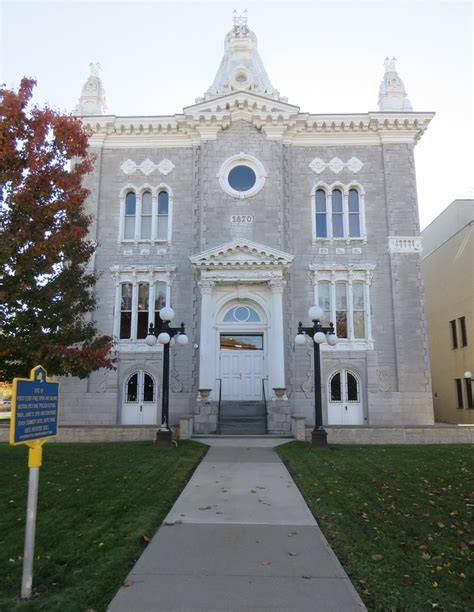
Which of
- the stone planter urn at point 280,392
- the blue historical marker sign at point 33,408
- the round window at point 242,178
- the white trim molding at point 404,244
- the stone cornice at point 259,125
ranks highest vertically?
the stone cornice at point 259,125

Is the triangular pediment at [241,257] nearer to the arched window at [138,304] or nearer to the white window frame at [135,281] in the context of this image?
the white window frame at [135,281]

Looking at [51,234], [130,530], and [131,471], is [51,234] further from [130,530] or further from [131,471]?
[130,530]

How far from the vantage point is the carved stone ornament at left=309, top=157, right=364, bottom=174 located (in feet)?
76.8

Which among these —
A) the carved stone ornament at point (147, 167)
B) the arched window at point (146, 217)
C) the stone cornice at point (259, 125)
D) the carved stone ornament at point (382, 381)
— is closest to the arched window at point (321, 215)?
the stone cornice at point (259, 125)

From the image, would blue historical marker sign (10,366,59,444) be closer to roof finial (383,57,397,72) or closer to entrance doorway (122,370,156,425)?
entrance doorway (122,370,156,425)

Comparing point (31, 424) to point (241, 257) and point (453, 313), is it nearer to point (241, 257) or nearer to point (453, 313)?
point (241, 257)

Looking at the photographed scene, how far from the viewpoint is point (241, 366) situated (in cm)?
2166

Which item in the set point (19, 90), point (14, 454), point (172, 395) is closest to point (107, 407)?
point (172, 395)

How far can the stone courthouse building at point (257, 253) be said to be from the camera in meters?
21.3

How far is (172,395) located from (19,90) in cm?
1317

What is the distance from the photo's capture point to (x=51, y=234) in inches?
464

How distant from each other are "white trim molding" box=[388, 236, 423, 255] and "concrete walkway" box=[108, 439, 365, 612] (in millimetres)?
15403

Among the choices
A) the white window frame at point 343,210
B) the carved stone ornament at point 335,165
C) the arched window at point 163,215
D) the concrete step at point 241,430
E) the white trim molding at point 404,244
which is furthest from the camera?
the carved stone ornament at point 335,165

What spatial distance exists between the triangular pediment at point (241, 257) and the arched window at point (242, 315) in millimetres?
2080
